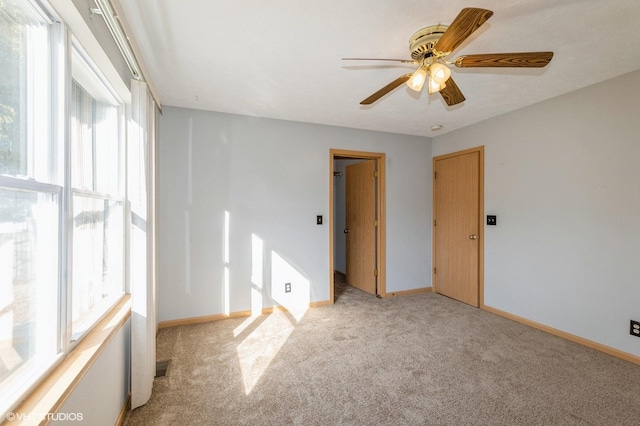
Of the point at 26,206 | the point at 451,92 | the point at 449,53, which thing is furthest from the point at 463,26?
the point at 26,206

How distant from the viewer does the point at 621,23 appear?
5.54 feet

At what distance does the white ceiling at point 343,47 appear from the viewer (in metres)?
1.57

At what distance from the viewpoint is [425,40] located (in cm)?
168

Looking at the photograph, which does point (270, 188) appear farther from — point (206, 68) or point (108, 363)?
point (108, 363)

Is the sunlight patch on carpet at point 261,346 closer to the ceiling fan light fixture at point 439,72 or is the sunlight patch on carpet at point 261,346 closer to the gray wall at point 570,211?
the ceiling fan light fixture at point 439,72

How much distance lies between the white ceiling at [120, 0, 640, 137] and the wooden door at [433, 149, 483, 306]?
1.02 metres

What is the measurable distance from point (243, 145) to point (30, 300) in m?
2.55

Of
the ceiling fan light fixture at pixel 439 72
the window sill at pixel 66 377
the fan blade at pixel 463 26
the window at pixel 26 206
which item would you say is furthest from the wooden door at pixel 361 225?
the window at pixel 26 206

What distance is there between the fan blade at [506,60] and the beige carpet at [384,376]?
215 centimetres

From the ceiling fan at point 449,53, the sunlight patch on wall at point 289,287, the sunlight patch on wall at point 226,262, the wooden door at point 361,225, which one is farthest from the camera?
the wooden door at point 361,225

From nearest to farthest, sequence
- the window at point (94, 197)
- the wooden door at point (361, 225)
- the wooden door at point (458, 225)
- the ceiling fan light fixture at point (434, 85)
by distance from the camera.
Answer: the window at point (94, 197), the ceiling fan light fixture at point (434, 85), the wooden door at point (458, 225), the wooden door at point (361, 225)

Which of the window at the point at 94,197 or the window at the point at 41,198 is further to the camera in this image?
the window at the point at 94,197

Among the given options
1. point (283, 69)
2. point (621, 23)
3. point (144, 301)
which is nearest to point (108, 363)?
point (144, 301)

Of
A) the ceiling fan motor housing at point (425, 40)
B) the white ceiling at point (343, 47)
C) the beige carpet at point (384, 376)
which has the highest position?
the white ceiling at point (343, 47)
